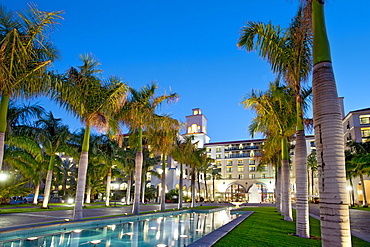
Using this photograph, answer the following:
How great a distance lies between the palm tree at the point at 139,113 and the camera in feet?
61.6

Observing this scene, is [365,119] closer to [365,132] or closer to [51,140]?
[365,132]

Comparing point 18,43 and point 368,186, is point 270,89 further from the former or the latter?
point 368,186

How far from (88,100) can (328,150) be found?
1250cm

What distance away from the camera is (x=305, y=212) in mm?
9984

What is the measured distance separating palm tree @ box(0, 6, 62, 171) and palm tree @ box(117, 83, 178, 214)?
836cm

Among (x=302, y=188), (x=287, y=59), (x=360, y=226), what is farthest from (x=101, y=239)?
(x=360, y=226)

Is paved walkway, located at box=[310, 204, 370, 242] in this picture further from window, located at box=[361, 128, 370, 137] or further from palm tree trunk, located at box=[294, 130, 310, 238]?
window, located at box=[361, 128, 370, 137]

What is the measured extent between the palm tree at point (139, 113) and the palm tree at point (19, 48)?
8.36 m

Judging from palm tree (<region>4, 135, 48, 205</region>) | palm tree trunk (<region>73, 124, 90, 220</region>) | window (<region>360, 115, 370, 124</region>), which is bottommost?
palm tree trunk (<region>73, 124, 90, 220</region>)

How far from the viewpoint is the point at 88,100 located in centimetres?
1452

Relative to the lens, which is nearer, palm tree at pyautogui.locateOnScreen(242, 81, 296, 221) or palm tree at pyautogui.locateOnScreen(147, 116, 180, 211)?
palm tree at pyautogui.locateOnScreen(242, 81, 296, 221)

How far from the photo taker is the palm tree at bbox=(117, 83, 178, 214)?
18766mm

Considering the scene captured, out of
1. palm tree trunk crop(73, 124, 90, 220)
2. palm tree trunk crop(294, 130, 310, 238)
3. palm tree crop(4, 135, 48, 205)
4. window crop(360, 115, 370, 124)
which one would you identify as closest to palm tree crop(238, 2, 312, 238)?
palm tree trunk crop(294, 130, 310, 238)

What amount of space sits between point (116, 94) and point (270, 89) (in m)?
8.33
